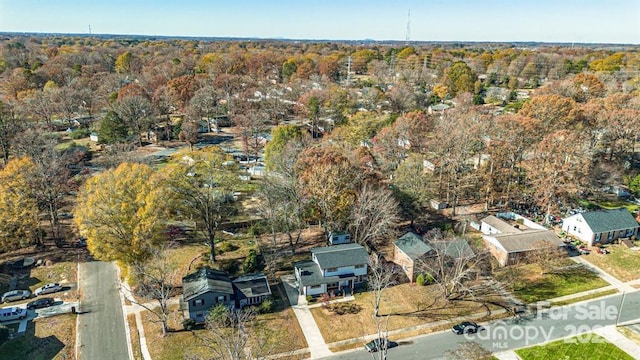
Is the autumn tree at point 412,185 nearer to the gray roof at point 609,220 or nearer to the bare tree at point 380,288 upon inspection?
the bare tree at point 380,288

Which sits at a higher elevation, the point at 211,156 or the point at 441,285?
the point at 211,156

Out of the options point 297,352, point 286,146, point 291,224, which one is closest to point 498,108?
point 286,146

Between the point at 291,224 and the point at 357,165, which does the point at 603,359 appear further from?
the point at 291,224

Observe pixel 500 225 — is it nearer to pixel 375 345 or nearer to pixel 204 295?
pixel 375 345

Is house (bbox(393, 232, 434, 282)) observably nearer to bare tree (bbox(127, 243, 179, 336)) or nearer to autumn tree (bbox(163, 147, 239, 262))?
autumn tree (bbox(163, 147, 239, 262))

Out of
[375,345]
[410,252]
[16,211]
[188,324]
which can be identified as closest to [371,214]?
[410,252]

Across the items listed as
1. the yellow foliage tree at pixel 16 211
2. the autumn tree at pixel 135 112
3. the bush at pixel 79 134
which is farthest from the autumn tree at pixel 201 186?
the bush at pixel 79 134
